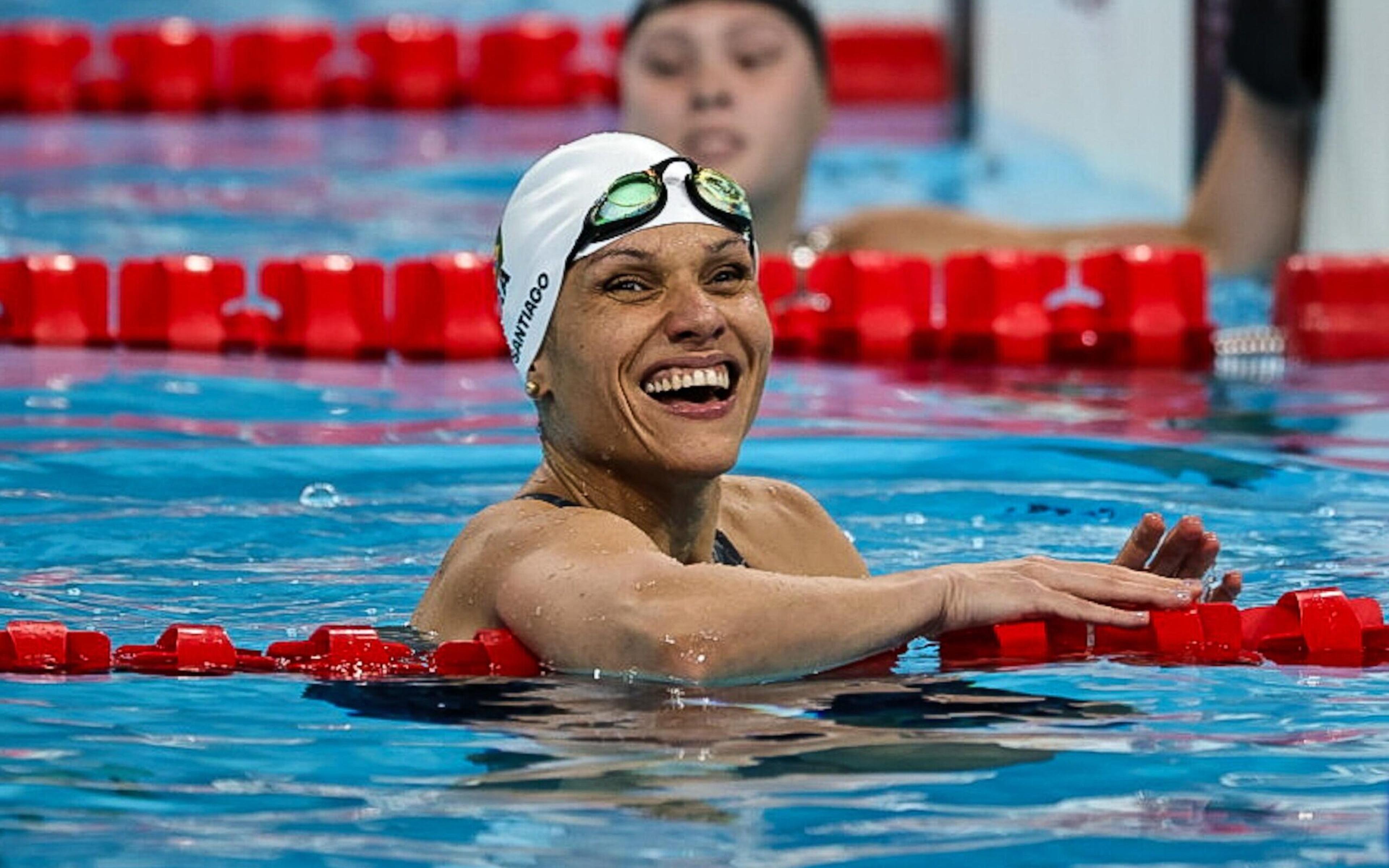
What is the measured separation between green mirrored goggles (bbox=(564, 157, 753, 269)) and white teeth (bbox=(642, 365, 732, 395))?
23 centimetres

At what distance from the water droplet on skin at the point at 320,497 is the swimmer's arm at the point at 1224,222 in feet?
10.8

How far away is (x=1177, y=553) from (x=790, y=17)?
192 inches

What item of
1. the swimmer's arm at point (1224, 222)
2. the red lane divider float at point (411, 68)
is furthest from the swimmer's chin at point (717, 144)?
the red lane divider float at point (411, 68)

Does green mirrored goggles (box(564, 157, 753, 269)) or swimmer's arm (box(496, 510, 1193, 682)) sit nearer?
swimmer's arm (box(496, 510, 1193, 682))

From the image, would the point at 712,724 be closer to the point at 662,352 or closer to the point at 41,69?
the point at 662,352

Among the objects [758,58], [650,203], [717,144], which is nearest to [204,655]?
[650,203]

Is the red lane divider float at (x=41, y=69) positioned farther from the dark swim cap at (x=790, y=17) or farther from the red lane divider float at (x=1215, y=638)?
the red lane divider float at (x=1215, y=638)

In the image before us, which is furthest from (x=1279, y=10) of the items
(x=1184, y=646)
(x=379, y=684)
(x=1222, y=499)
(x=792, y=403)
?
(x=379, y=684)

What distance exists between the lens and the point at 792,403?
7.17m

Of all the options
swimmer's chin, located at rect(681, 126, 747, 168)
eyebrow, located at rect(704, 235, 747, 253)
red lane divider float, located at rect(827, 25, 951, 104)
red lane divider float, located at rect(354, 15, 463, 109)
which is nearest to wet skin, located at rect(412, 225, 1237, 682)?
eyebrow, located at rect(704, 235, 747, 253)

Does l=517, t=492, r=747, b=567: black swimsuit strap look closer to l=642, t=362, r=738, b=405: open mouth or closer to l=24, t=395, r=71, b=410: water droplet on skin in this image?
l=642, t=362, r=738, b=405: open mouth

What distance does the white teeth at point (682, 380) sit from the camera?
3926 millimetres

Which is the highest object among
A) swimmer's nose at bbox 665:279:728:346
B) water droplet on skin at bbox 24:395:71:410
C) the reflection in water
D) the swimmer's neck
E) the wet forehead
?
the wet forehead

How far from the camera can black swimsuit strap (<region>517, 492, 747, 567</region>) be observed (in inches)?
162
